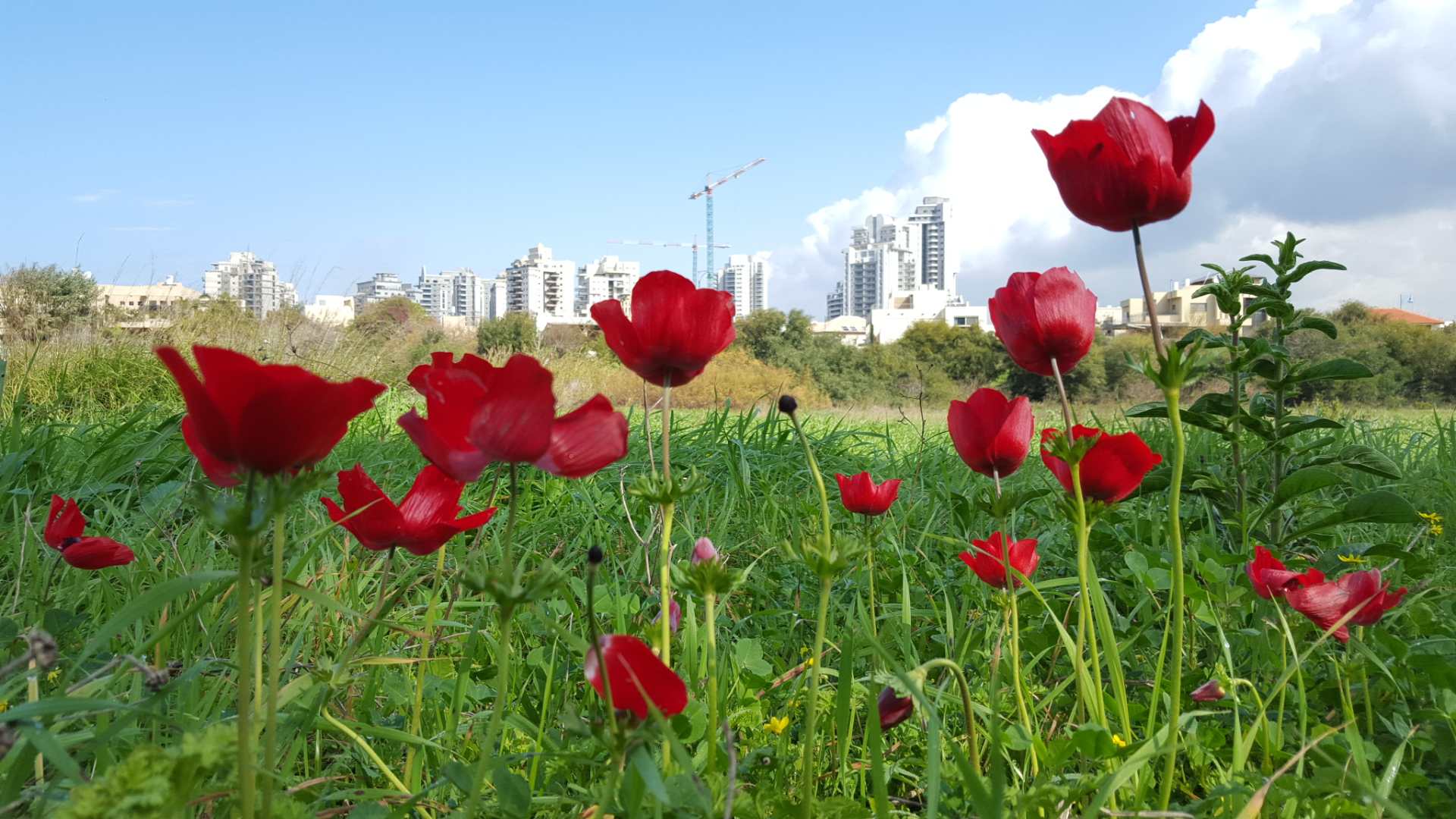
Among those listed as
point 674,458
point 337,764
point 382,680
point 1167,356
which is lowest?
point 337,764

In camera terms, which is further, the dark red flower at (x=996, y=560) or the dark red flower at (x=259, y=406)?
the dark red flower at (x=996, y=560)

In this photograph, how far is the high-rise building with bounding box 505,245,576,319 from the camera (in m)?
87.5

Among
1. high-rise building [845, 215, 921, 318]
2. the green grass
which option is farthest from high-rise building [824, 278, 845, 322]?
the green grass

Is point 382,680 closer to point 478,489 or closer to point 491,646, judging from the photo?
point 491,646

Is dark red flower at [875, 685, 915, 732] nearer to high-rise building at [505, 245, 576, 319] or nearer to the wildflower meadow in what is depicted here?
the wildflower meadow

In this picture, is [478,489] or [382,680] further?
[478,489]

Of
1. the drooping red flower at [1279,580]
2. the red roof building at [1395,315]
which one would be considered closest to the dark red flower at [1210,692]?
the drooping red flower at [1279,580]

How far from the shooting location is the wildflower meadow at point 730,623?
572mm

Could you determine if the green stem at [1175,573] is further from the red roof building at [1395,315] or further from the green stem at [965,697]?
the red roof building at [1395,315]

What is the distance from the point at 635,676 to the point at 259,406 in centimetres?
28

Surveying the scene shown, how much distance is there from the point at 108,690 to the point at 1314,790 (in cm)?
137

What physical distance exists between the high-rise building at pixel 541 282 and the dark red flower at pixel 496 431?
86.5 meters

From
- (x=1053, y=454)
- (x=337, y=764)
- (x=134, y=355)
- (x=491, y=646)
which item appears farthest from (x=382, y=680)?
(x=134, y=355)

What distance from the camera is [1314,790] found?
769 mm
